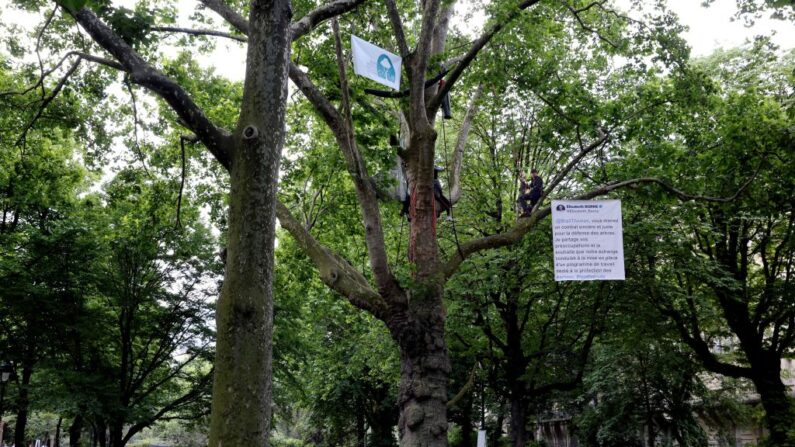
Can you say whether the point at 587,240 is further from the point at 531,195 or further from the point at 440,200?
the point at 531,195

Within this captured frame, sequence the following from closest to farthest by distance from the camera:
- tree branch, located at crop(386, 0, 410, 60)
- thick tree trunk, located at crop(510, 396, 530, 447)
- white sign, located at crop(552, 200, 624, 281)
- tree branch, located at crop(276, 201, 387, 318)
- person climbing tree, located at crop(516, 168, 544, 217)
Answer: white sign, located at crop(552, 200, 624, 281), tree branch, located at crop(386, 0, 410, 60), tree branch, located at crop(276, 201, 387, 318), person climbing tree, located at crop(516, 168, 544, 217), thick tree trunk, located at crop(510, 396, 530, 447)

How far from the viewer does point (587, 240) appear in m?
8.79

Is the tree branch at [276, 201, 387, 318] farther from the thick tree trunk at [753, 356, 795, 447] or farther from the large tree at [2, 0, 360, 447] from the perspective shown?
the thick tree trunk at [753, 356, 795, 447]

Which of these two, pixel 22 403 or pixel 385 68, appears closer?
pixel 385 68

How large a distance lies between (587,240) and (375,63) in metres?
3.77

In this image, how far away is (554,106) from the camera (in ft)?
33.0

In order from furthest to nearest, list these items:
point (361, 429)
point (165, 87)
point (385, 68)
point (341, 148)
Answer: point (361, 429) → point (341, 148) → point (385, 68) → point (165, 87)

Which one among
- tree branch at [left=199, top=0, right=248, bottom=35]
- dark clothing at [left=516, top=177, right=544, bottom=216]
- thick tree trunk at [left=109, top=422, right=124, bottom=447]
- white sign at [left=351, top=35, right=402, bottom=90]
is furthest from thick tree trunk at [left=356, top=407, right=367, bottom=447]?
tree branch at [left=199, top=0, right=248, bottom=35]

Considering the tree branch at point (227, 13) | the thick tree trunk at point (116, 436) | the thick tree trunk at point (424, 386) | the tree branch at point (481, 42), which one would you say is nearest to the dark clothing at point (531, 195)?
the tree branch at point (481, 42)

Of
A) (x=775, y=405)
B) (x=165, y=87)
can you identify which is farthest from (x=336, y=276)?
(x=775, y=405)

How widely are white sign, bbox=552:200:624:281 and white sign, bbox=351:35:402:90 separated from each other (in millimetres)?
2872

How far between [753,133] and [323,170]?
29.6ft

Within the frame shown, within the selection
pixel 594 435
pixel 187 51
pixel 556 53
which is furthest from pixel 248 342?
pixel 594 435

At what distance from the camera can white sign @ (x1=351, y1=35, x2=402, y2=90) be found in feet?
26.7
